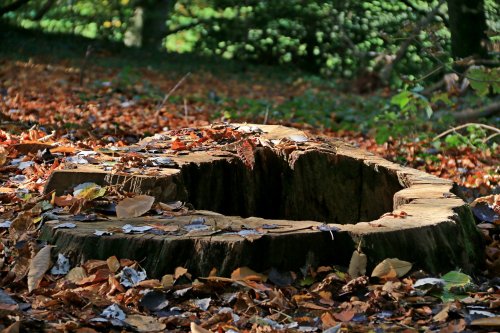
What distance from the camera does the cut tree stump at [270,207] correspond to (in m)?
3.27

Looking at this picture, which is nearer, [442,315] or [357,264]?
[442,315]

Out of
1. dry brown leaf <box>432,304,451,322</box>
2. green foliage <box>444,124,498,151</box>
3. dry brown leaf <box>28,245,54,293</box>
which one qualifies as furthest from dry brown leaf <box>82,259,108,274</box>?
green foliage <box>444,124,498,151</box>

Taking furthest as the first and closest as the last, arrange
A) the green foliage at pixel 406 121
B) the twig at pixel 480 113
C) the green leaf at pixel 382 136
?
the twig at pixel 480 113, the green leaf at pixel 382 136, the green foliage at pixel 406 121

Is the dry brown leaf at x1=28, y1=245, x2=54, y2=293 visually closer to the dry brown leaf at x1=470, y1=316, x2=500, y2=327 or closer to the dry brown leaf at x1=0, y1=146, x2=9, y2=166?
the dry brown leaf at x1=0, y1=146, x2=9, y2=166

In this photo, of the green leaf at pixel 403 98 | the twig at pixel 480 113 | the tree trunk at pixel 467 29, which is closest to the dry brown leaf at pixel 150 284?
the green leaf at pixel 403 98

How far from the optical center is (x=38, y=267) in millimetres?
3275

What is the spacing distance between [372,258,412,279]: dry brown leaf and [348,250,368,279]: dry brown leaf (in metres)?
0.05

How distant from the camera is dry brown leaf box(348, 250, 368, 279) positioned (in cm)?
332

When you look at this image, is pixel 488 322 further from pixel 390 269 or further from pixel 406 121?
pixel 406 121

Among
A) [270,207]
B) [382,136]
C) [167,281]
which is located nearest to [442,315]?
[167,281]

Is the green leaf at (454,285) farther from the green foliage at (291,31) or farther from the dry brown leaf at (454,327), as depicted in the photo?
the green foliage at (291,31)

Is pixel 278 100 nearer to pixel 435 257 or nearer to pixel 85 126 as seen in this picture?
pixel 85 126

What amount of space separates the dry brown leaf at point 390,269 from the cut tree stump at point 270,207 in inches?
2.3

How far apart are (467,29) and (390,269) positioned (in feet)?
21.6
